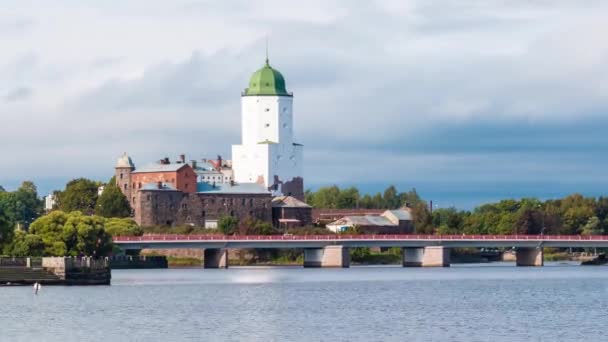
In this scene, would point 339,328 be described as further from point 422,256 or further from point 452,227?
point 452,227

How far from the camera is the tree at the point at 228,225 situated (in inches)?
7063

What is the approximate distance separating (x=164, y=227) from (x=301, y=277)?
66365 mm

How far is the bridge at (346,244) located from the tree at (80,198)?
41.7 meters

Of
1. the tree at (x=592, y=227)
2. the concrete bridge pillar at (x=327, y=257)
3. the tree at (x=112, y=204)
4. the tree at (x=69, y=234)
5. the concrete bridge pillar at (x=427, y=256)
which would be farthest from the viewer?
the tree at (x=592, y=227)

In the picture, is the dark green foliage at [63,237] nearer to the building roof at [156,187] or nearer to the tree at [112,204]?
the tree at [112,204]

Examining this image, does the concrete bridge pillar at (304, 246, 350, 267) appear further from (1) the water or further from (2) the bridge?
(1) the water

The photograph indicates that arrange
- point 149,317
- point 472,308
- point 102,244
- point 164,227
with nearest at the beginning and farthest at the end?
point 149,317 < point 472,308 < point 102,244 < point 164,227

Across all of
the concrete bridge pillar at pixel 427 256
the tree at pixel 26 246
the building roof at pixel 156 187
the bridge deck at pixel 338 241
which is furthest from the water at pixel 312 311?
the building roof at pixel 156 187

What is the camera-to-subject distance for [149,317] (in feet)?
230

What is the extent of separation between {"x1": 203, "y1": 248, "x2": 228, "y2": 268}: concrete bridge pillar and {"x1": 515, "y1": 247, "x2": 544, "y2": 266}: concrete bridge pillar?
28.3 meters

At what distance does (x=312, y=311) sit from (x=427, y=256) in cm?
7801

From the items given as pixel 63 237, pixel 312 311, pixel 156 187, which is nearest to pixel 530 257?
pixel 156 187

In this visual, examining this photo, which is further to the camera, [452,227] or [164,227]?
[452,227]

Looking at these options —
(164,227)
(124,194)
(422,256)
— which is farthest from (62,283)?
(124,194)
